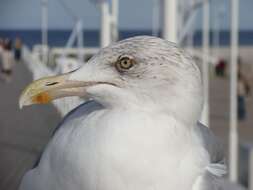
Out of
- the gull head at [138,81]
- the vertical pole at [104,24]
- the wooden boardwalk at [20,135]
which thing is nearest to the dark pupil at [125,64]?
the gull head at [138,81]

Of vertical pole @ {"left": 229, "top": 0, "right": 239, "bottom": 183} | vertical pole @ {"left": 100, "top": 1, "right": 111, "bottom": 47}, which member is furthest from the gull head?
vertical pole @ {"left": 229, "top": 0, "right": 239, "bottom": 183}

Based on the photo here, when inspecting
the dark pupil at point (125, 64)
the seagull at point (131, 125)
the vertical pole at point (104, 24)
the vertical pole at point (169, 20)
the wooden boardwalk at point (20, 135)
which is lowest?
the wooden boardwalk at point (20, 135)

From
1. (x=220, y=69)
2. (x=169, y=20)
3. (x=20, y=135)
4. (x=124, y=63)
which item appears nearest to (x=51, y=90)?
(x=124, y=63)

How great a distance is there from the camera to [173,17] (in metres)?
4.76

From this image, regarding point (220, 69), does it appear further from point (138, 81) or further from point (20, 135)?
point (138, 81)

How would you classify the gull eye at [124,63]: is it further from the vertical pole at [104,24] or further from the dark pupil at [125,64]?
the vertical pole at [104,24]

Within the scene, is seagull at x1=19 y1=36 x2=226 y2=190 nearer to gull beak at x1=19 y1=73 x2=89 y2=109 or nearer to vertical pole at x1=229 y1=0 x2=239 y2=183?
gull beak at x1=19 y1=73 x2=89 y2=109

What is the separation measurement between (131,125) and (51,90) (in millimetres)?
361

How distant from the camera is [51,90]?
2.86 metres

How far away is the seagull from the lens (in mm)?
2666

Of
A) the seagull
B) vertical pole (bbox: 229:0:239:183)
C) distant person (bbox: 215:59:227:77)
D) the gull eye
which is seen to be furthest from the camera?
distant person (bbox: 215:59:227:77)

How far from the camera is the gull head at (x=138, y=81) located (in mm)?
2721

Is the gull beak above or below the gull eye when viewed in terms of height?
below

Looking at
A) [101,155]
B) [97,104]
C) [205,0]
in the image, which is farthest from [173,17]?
[205,0]
